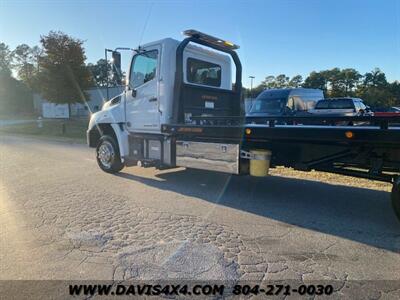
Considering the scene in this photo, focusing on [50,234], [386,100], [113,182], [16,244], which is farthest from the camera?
[386,100]

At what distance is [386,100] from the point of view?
162ft

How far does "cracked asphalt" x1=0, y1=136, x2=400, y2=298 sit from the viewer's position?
3.47m

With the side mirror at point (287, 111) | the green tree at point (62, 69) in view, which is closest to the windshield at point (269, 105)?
the side mirror at point (287, 111)

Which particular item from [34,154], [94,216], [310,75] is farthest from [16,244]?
[310,75]

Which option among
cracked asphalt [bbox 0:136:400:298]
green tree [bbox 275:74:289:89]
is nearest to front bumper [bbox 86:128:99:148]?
cracked asphalt [bbox 0:136:400:298]

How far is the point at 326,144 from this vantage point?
5.22 metres

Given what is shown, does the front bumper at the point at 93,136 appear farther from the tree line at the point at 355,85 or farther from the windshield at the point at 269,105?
the tree line at the point at 355,85

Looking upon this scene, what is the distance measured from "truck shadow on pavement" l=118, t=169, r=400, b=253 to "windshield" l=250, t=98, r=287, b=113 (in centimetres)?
863

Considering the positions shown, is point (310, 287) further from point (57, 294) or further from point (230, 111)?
point (230, 111)

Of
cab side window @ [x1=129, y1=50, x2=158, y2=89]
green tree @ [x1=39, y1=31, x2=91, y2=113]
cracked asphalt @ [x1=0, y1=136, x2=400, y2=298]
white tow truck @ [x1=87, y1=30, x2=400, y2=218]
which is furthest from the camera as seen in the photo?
green tree @ [x1=39, y1=31, x2=91, y2=113]

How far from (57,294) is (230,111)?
6388 mm

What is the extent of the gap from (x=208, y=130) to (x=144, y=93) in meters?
2.09

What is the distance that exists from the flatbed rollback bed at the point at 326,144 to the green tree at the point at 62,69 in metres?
A: 22.7

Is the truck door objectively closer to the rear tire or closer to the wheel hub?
the wheel hub
